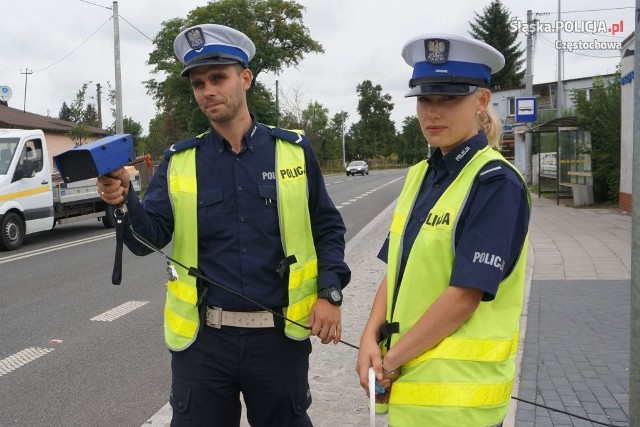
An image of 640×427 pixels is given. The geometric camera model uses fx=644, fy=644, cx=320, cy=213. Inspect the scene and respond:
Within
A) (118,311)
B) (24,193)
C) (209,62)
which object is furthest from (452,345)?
(24,193)

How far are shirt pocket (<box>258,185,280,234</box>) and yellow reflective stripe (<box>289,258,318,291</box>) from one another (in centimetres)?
18

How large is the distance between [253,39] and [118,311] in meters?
42.0

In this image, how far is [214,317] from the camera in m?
2.57

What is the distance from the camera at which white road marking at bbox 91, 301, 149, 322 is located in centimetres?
686

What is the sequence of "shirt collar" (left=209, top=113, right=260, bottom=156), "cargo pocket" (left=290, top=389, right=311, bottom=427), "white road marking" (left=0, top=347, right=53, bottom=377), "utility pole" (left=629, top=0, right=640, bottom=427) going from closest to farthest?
"cargo pocket" (left=290, top=389, right=311, bottom=427) < "shirt collar" (left=209, top=113, right=260, bottom=156) < "utility pole" (left=629, top=0, right=640, bottom=427) < "white road marking" (left=0, top=347, right=53, bottom=377)

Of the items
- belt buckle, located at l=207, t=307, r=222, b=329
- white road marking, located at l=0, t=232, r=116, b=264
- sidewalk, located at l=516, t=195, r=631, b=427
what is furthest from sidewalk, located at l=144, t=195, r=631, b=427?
white road marking, located at l=0, t=232, r=116, b=264

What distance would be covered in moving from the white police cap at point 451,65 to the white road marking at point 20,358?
14.8ft

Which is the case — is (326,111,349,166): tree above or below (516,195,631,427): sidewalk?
above

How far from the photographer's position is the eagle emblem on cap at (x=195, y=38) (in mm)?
2637

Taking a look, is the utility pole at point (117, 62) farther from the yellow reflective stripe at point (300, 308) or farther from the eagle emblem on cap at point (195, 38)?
the yellow reflective stripe at point (300, 308)

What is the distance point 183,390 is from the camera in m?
2.52

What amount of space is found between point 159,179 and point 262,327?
0.78m

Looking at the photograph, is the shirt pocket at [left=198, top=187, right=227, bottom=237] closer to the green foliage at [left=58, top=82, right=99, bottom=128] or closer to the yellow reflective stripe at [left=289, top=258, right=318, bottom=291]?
the yellow reflective stripe at [left=289, top=258, right=318, bottom=291]

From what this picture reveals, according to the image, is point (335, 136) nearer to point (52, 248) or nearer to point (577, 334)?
point (52, 248)
